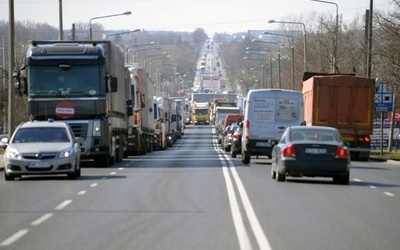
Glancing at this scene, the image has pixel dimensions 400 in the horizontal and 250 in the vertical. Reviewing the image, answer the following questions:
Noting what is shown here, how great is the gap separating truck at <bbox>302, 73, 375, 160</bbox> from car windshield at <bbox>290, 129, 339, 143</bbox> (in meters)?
17.0

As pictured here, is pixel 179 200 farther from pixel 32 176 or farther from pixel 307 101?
pixel 307 101

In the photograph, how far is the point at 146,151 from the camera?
5641 cm

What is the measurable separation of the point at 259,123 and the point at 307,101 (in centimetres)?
889

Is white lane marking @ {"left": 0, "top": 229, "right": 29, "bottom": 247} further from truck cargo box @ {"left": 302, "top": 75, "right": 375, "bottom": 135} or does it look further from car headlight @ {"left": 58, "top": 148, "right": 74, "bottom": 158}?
truck cargo box @ {"left": 302, "top": 75, "right": 375, "bottom": 135}

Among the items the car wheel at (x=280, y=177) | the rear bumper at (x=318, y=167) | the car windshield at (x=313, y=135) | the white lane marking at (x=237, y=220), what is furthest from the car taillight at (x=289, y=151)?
the white lane marking at (x=237, y=220)

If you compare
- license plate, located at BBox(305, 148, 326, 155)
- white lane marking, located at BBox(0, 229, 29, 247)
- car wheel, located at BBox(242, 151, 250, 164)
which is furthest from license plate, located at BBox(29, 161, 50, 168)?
car wheel, located at BBox(242, 151, 250, 164)

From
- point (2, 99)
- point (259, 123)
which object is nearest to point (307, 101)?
point (259, 123)

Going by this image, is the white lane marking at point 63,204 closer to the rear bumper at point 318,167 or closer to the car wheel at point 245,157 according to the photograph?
the rear bumper at point 318,167

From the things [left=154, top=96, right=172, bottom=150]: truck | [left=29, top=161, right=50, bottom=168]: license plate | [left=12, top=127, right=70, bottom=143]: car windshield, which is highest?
[left=12, top=127, right=70, bottom=143]: car windshield

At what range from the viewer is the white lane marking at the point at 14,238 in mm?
13289

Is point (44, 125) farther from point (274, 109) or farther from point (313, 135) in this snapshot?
point (274, 109)

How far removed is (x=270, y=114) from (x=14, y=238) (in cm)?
2407

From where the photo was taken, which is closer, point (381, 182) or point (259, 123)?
point (381, 182)

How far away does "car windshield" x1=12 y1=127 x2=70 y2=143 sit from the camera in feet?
91.6
